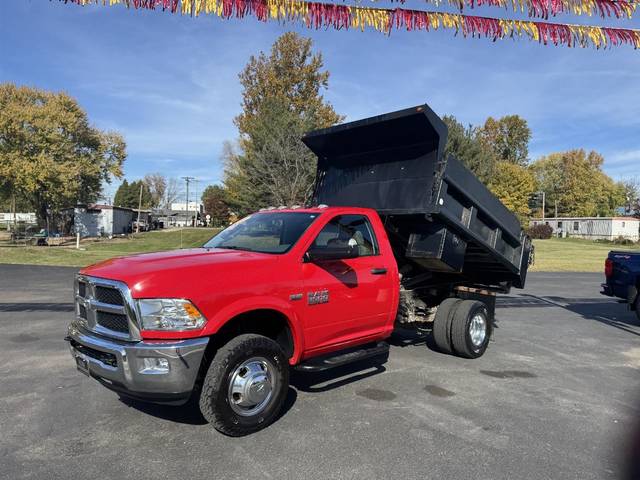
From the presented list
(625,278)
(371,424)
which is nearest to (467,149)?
(625,278)

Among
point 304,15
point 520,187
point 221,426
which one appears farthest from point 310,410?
point 520,187

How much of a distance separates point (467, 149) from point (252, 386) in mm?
33564

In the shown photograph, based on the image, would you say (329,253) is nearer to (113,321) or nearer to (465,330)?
(113,321)

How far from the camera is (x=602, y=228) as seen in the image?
62.2m

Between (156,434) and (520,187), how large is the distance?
56578 millimetres

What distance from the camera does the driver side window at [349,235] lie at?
4918mm

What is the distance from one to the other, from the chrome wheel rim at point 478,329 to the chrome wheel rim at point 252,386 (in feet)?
11.3

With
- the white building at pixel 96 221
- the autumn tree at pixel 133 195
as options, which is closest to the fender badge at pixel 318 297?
the white building at pixel 96 221

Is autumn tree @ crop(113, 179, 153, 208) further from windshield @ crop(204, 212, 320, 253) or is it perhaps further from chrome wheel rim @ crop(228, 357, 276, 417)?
chrome wheel rim @ crop(228, 357, 276, 417)

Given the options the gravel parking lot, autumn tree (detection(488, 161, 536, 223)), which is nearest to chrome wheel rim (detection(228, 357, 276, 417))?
the gravel parking lot

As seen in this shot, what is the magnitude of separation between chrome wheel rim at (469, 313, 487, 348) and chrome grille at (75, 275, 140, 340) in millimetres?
4524

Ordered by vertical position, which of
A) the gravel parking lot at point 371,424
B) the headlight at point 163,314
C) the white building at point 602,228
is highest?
the white building at point 602,228

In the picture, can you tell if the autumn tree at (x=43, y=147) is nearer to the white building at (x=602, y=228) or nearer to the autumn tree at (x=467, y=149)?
the autumn tree at (x=467, y=149)

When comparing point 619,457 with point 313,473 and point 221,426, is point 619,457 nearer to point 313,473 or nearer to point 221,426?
point 313,473
